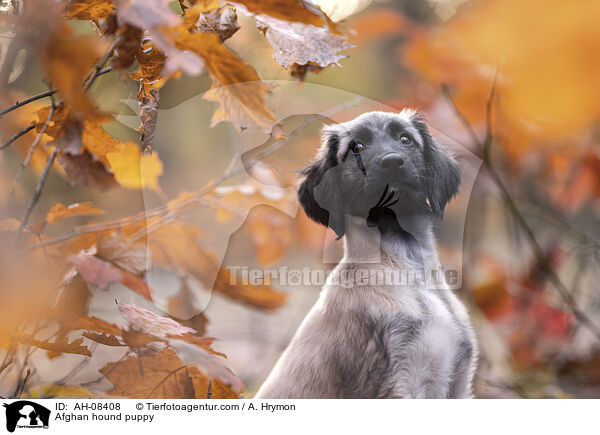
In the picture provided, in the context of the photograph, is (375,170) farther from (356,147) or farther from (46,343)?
(46,343)

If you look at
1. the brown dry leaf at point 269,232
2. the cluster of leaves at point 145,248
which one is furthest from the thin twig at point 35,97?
the brown dry leaf at point 269,232

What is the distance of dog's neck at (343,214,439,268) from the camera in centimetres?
93

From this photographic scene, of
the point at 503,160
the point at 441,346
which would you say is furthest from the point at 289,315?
the point at 503,160

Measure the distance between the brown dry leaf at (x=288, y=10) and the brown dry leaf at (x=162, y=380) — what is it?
66 centimetres

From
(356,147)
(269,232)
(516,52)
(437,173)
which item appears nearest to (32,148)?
(269,232)

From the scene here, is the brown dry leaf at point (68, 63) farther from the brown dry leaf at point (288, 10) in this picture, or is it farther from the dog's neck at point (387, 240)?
the dog's neck at point (387, 240)

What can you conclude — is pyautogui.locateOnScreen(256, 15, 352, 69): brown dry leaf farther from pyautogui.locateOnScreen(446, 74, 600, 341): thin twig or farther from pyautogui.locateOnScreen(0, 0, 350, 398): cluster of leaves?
pyautogui.locateOnScreen(446, 74, 600, 341): thin twig

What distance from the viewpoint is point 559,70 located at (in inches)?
40.6

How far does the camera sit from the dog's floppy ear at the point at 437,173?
93 cm

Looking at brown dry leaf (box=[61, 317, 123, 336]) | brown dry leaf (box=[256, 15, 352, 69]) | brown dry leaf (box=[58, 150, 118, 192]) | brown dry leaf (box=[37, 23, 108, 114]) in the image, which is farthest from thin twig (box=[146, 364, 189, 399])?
brown dry leaf (box=[256, 15, 352, 69])

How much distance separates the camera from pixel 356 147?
2.99 feet

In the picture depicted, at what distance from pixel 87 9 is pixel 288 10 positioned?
342 millimetres

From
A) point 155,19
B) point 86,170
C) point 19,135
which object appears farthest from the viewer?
point 19,135

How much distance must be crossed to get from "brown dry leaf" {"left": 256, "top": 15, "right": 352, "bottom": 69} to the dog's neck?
301 millimetres
